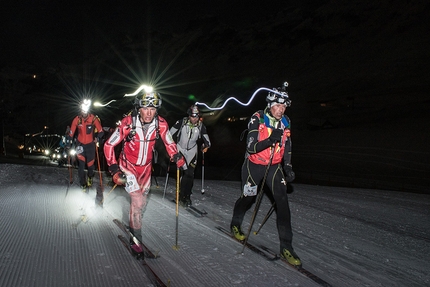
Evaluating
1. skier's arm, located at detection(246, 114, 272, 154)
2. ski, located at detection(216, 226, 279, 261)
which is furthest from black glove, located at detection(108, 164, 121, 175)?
ski, located at detection(216, 226, 279, 261)

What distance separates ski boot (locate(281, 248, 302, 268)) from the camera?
496 centimetres

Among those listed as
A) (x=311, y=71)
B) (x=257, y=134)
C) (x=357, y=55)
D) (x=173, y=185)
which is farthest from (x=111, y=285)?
(x=357, y=55)

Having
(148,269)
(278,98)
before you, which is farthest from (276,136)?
(148,269)

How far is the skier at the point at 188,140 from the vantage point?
8.94 meters

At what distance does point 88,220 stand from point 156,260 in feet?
8.25

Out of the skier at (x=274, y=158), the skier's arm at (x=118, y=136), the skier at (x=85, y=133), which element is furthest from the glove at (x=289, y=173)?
the skier at (x=85, y=133)

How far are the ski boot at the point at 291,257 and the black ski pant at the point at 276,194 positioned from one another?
0.06 metres

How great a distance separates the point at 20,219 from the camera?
6691 millimetres

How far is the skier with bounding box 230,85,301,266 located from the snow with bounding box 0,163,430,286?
1.80 feet

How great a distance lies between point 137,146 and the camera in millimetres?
5473

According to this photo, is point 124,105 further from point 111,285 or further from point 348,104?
point 111,285

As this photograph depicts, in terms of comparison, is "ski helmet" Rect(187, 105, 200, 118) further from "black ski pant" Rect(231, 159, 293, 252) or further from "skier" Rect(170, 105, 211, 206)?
"black ski pant" Rect(231, 159, 293, 252)

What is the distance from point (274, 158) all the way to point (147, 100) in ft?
7.07

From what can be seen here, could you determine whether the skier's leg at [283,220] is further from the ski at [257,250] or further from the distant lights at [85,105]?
the distant lights at [85,105]
